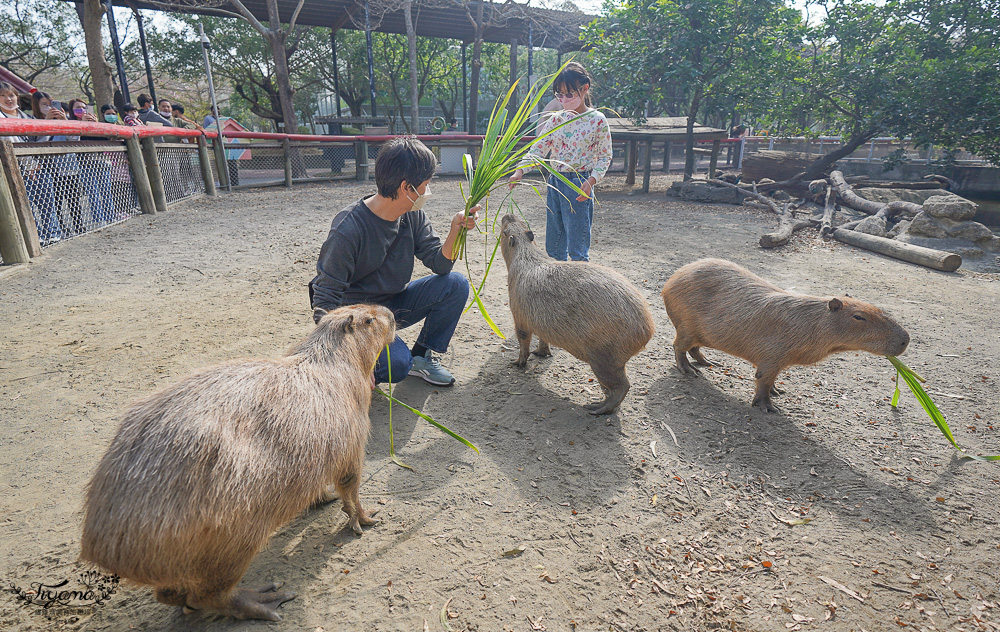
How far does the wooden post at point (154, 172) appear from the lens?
21.4 ft

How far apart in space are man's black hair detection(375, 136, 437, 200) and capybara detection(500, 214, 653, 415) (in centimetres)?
89

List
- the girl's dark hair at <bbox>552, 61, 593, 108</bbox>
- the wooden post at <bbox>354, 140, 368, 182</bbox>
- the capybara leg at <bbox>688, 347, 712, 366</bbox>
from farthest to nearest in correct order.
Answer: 1. the wooden post at <bbox>354, 140, 368, 182</bbox>
2. the girl's dark hair at <bbox>552, 61, 593, 108</bbox>
3. the capybara leg at <bbox>688, 347, 712, 366</bbox>

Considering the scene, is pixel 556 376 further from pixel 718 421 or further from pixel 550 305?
pixel 718 421

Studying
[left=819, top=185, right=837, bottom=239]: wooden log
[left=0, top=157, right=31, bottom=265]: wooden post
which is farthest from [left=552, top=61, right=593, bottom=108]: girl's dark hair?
[left=819, top=185, right=837, bottom=239]: wooden log

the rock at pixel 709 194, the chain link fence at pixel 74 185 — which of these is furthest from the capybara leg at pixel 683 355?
the rock at pixel 709 194

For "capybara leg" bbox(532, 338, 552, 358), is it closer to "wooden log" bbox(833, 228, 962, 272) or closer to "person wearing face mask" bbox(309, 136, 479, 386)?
"person wearing face mask" bbox(309, 136, 479, 386)

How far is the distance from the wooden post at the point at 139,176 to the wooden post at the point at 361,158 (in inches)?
194

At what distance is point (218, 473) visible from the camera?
50.6 inches

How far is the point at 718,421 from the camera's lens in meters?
2.66

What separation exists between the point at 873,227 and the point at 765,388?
17.3 feet

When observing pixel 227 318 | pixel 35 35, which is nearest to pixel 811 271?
pixel 227 318

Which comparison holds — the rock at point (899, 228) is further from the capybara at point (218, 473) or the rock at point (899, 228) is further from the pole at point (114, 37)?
the pole at point (114, 37)

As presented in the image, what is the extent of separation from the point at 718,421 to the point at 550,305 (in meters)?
1.07

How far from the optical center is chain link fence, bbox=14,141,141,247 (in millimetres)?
4578
